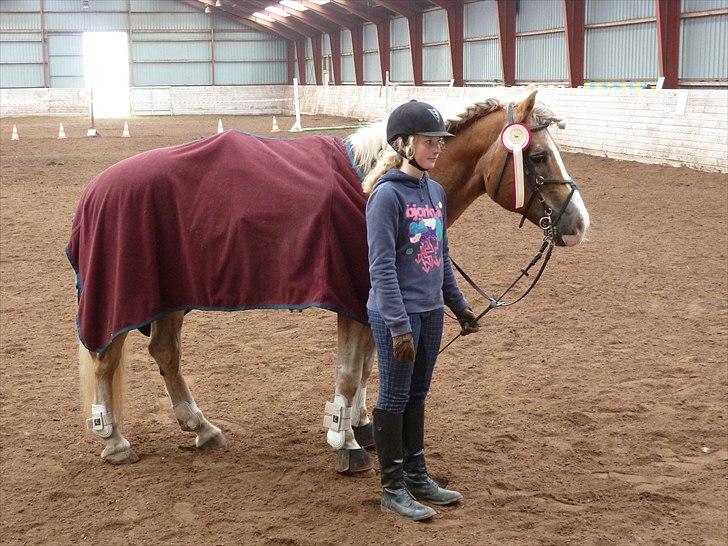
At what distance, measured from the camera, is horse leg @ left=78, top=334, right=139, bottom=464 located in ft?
13.7

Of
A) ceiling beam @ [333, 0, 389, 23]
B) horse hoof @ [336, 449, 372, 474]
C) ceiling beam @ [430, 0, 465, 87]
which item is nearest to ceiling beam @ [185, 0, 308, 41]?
ceiling beam @ [333, 0, 389, 23]

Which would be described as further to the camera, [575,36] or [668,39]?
[575,36]

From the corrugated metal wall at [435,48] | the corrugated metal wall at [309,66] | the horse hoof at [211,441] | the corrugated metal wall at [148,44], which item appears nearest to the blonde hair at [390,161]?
the horse hoof at [211,441]

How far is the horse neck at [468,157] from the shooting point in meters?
3.87

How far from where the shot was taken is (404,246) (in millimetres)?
3342

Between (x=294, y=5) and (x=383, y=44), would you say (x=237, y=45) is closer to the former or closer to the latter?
(x=294, y=5)

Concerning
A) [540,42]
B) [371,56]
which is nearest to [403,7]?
[371,56]

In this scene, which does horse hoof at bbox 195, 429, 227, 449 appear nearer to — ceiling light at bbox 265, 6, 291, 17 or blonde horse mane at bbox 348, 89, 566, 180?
blonde horse mane at bbox 348, 89, 566, 180

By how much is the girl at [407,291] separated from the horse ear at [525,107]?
54 cm

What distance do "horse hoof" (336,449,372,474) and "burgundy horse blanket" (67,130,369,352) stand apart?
717 millimetres

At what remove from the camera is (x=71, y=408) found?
16.3 feet

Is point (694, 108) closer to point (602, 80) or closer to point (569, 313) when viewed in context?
point (602, 80)

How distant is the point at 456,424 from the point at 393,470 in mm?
1192

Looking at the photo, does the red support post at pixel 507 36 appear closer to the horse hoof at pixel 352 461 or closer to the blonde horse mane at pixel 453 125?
the blonde horse mane at pixel 453 125
